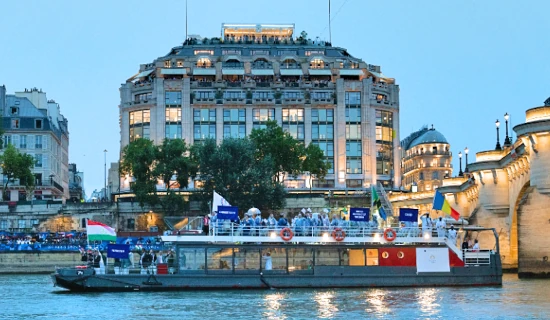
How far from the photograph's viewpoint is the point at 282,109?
14775 cm

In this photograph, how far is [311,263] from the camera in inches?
2479

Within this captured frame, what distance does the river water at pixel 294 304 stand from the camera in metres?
49.4

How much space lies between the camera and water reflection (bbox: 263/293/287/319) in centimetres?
4875

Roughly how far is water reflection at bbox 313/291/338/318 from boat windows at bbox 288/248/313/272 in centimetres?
281

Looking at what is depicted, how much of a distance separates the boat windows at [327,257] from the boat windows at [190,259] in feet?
21.6

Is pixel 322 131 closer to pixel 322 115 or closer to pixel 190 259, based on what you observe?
pixel 322 115

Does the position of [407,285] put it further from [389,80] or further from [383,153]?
[389,80]

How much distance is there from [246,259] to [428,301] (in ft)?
37.7

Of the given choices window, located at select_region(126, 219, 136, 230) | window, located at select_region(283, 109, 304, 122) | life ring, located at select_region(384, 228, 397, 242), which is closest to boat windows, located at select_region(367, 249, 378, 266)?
life ring, located at select_region(384, 228, 397, 242)

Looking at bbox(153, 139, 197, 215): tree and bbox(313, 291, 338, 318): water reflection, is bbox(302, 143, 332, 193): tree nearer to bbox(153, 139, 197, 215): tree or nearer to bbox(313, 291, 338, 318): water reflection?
bbox(153, 139, 197, 215): tree

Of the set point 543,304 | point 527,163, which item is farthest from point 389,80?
point 543,304

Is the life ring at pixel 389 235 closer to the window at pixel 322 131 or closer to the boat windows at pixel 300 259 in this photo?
the boat windows at pixel 300 259

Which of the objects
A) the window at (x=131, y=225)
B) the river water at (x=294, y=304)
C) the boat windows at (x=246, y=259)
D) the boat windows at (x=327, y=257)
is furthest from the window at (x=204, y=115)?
the boat windows at (x=246, y=259)

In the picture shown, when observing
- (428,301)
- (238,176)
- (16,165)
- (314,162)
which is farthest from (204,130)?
(428,301)
